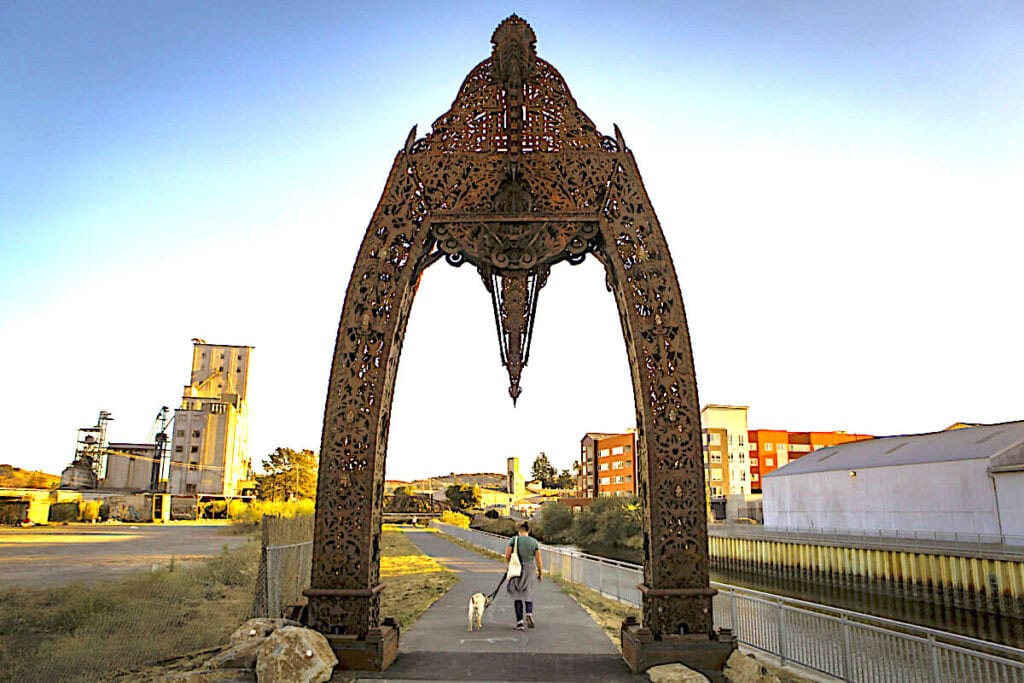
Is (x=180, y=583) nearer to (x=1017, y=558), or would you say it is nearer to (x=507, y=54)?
(x=507, y=54)

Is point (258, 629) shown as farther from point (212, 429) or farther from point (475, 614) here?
point (212, 429)

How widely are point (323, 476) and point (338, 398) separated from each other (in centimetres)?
85

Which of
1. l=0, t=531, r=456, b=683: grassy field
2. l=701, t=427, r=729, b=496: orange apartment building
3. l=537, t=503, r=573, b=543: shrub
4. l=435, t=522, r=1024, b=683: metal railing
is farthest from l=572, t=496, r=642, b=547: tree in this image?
l=435, t=522, r=1024, b=683: metal railing

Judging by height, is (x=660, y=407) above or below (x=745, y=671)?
above

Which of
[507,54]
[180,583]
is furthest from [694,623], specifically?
[180,583]

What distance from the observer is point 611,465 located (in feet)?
297

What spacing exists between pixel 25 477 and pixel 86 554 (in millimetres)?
85726

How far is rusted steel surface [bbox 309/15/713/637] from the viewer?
699 cm

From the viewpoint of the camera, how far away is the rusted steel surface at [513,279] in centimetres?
699

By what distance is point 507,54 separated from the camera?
26.4 ft

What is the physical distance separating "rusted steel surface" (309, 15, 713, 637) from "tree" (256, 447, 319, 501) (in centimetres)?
4889

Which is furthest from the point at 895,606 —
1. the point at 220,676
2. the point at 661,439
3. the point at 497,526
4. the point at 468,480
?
the point at 468,480

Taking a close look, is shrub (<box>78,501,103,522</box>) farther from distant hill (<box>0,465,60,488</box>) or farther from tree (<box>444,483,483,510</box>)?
tree (<box>444,483,483,510</box>)

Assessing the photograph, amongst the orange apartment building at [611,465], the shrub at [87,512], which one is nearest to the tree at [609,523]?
the orange apartment building at [611,465]
